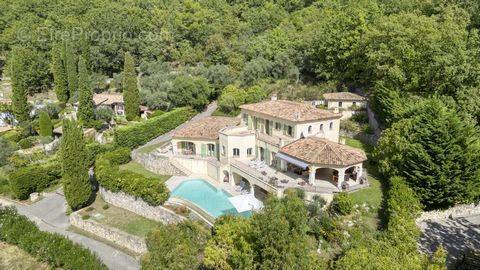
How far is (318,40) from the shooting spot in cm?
6194

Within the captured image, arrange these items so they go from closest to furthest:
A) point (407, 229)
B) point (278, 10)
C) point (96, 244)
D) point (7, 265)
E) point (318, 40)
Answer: point (407, 229) < point (7, 265) < point (96, 244) < point (318, 40) < point (278, 10)

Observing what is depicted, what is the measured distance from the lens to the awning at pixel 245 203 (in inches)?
1275

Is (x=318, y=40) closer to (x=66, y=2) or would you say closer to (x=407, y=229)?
(x=407, y=229)

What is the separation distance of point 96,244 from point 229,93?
106ft

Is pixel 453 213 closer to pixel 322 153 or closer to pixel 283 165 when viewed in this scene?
pixel 322 153

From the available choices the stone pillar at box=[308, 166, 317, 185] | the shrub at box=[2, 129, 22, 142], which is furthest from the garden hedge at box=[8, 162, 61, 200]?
the stone pillar at box=[308, 166, 317, 185]

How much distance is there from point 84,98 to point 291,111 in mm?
31023

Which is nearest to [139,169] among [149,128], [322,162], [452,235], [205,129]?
[149,128]

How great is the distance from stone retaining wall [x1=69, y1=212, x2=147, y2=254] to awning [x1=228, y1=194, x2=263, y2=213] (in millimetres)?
8038

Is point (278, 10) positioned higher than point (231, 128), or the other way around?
point (278, 10)

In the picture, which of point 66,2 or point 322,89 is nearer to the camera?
point 322,89

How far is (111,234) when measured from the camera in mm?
33719

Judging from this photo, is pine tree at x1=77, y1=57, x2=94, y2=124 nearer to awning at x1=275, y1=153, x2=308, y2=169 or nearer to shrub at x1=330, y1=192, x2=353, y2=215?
awning at x1=275, y1=153, x2=308, y2=169

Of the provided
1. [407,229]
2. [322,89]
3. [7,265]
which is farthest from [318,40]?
[7,265]
